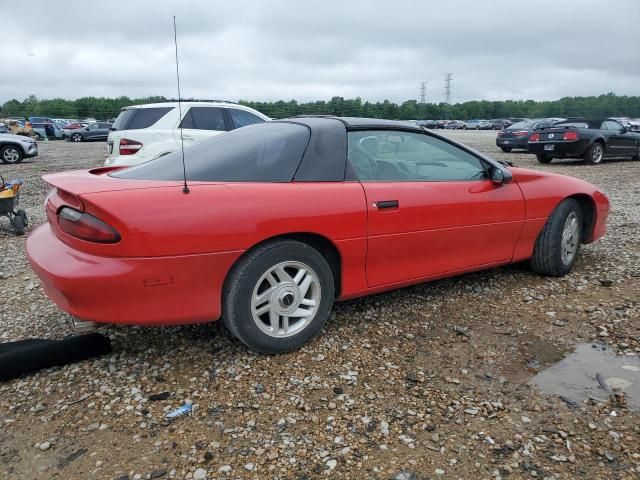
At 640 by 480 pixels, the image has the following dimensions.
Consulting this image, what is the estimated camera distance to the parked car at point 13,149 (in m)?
16.8

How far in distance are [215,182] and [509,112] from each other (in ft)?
326

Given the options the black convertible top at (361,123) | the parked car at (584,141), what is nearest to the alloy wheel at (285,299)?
the black convertible top at (361,123)

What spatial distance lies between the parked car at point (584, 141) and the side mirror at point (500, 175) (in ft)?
37.8

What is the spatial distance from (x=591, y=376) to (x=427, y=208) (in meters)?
1.38

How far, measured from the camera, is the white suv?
845cm

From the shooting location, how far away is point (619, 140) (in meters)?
15.1

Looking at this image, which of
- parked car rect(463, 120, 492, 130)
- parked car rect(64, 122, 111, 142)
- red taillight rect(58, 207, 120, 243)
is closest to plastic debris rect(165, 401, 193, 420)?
red taillight rect(58, 207, 120, 243)

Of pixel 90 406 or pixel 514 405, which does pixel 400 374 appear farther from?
pixel 90 406

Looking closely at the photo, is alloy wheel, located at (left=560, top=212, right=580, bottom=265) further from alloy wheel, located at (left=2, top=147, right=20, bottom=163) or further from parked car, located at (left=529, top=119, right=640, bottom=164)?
alloy wheel, located at (left=2, top=147, right=20, bottom=163)

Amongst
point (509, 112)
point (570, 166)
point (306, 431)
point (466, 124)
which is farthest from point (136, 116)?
point (509, 112)

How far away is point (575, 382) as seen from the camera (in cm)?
280

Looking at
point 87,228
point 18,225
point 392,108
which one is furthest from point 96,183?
point 392,108

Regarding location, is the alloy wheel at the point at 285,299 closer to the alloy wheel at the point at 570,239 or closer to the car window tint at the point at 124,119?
the alloy wheel at the point at 570,239

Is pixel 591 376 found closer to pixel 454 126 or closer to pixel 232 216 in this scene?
pixel 232 216
